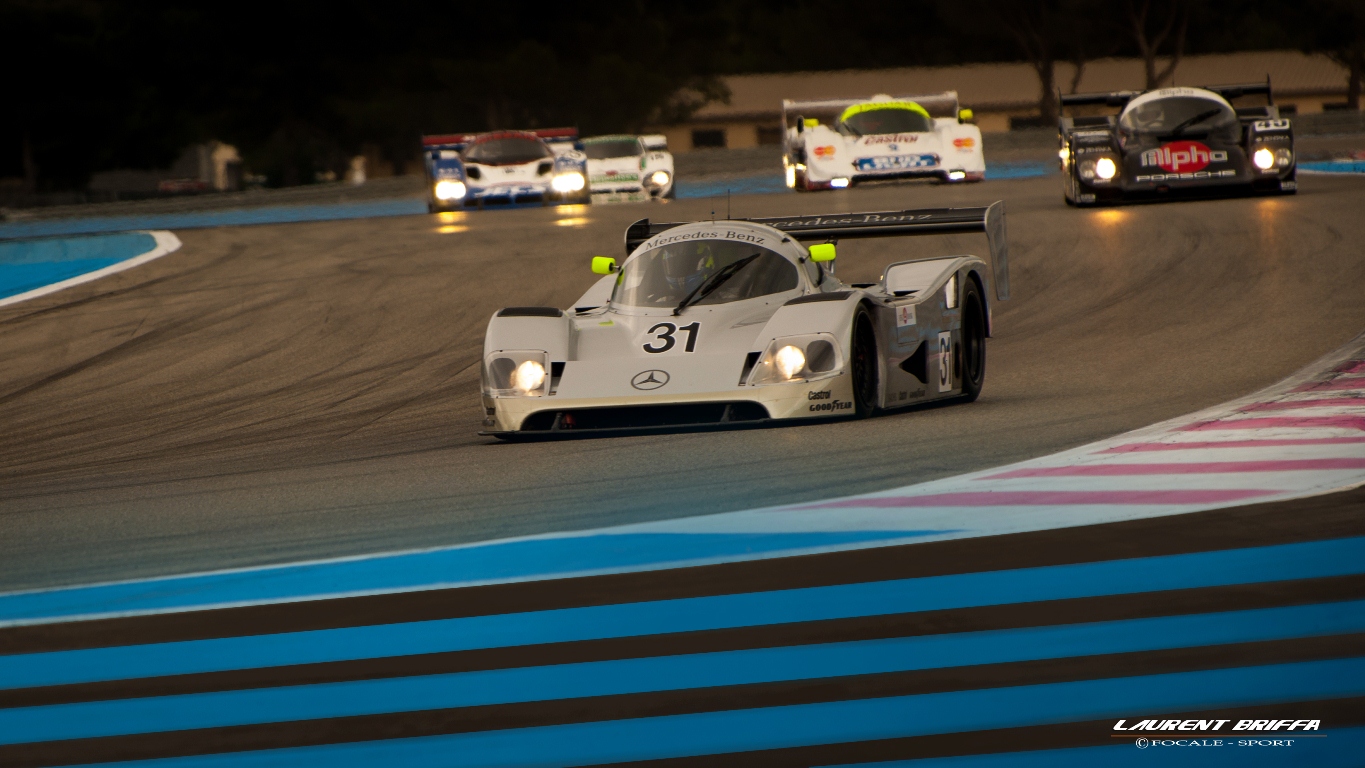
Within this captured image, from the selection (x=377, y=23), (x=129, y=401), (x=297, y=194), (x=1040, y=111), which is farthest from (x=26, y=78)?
(x=129, y=401)

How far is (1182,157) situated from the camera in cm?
1664

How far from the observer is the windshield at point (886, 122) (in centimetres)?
2164

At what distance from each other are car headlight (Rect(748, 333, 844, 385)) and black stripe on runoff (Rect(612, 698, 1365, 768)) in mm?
3844

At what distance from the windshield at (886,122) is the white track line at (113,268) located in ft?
29.8

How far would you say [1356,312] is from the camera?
10.4 metres

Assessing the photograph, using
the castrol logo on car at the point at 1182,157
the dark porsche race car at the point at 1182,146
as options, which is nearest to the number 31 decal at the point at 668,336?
the dark porsche race car at the point at 1182,146

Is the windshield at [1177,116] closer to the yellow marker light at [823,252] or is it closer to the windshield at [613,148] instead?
the yellow marker light at [823,252]

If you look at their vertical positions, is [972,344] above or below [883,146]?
below

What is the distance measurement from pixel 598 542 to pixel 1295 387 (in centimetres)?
397

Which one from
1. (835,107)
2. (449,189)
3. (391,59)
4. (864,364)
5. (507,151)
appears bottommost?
(864,364)

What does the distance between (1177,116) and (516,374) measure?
38.3ft

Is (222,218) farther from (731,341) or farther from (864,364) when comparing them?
(864,364)

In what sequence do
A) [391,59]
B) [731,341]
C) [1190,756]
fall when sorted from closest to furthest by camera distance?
1. [1190,756]
2. [731,341]
3. [391,59]

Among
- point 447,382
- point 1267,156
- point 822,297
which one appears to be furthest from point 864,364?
point 1267,156
